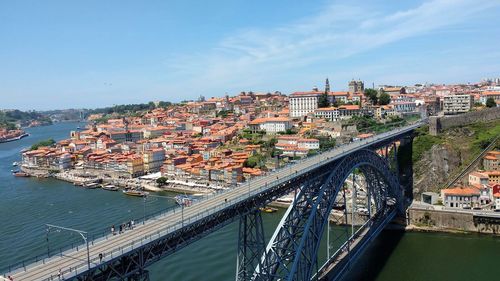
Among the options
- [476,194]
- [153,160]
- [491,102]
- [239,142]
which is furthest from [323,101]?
[476,194]

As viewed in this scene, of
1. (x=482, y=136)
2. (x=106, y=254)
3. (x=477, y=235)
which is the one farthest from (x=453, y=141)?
(x=106, y=254)

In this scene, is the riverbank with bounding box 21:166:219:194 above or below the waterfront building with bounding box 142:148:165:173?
below

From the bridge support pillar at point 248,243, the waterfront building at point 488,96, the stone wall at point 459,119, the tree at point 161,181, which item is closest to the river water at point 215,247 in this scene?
the bridge support pillar at point 248,243

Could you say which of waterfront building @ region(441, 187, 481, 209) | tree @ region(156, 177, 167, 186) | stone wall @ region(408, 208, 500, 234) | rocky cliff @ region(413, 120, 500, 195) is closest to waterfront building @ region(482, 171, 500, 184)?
waterfront building @ region(441, 187, 481, 209)

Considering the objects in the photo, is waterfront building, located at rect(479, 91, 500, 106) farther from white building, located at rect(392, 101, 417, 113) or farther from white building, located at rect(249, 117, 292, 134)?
white building, located at rect(249, 117, 292, 134)

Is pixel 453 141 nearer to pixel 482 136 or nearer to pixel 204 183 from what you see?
pixel 482 136

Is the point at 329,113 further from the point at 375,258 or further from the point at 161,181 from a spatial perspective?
the point at 375,258

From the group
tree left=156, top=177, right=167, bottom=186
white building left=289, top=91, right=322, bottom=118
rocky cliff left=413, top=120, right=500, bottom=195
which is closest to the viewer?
rocky cliff left=413, top=120, right=500, bottom=195
